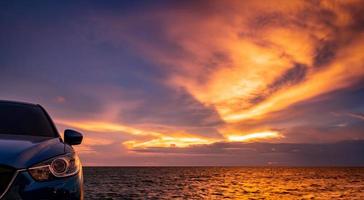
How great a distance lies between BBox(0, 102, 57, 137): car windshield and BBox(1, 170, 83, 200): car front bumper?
1394 millimetres

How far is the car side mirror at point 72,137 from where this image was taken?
5203 mm

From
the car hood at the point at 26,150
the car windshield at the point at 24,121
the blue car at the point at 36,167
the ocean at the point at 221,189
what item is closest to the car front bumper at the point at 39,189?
the blue car at the point at 36,167

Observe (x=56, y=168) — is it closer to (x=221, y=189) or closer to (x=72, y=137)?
(x=72, y=137)

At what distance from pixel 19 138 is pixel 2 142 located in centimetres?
45

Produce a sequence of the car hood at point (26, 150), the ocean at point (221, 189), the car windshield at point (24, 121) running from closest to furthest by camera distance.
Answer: the car hood at point (26, 150) → the car windshield at point (24, 121) → the ocean at point (221, 189)

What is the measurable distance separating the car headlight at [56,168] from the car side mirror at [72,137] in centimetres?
88

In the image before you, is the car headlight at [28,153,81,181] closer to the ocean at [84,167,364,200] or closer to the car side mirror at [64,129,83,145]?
the car side mirror at [64,129,83,145]

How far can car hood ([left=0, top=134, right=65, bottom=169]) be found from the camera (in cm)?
379

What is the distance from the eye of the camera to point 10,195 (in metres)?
3.50

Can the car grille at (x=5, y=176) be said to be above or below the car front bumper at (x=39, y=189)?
above

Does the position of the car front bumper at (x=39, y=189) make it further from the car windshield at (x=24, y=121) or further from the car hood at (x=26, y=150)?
the car windshield at (x=24, y=121)

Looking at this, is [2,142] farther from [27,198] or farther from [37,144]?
[27,198]

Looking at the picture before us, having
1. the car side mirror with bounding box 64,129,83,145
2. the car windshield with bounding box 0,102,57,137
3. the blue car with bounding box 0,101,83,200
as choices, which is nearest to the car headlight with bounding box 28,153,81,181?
the blue car with bounding box 0,101,83,200

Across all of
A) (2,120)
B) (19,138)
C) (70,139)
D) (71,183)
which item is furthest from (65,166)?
(2,120)
